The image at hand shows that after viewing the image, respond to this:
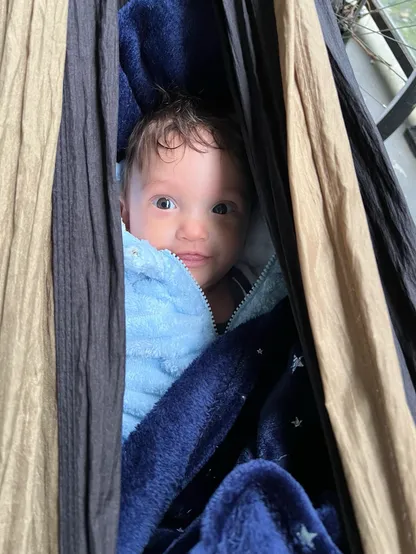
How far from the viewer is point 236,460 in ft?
2.43

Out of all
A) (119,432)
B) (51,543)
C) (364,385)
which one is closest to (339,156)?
(364,385)

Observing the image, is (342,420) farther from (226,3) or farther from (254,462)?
(226,3)

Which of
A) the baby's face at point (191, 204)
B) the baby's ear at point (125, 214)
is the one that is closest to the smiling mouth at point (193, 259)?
the baby's face at point (191, 204)

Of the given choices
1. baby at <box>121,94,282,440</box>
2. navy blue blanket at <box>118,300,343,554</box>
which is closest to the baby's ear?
baby at <box>121,94,282,440</box>

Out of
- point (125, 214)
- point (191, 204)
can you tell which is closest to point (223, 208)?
point (191, 204)

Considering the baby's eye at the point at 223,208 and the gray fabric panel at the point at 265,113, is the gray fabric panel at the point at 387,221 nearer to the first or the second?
the gray fabric panel at the point at 265,113

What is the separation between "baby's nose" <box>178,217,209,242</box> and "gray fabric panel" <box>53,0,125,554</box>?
0.26 metres

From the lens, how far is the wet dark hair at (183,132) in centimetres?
89

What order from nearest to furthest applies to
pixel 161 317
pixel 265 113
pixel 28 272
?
1. pixel 28 272
2. pixel 265 113
3. pixel 161 317

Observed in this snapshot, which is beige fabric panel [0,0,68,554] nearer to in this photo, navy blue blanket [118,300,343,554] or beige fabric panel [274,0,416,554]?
navy blue blanket [118,300,343,554]

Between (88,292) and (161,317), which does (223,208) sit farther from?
(88,292)

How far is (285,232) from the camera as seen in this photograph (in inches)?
24.7

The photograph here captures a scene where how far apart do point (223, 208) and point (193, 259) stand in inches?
3.7

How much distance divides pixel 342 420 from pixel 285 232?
21 cm
